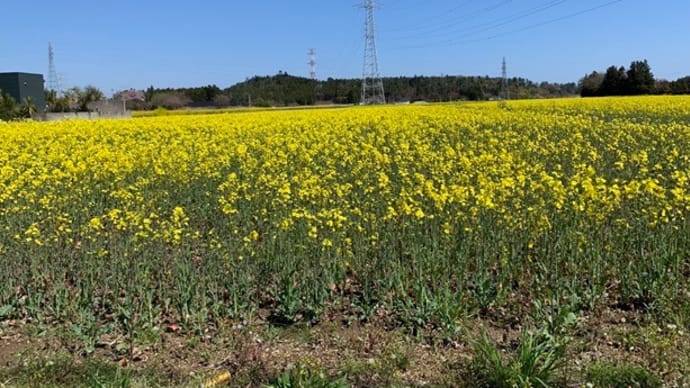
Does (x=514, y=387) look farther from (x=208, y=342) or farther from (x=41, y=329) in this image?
(x=41, y=329)

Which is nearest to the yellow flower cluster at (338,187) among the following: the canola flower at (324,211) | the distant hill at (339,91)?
the canola flower at (324,211)

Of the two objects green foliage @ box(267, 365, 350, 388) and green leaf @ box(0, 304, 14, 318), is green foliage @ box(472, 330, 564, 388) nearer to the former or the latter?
green foliage @ box(267, 365, 350, 388)

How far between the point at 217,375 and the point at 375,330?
4.56 feet

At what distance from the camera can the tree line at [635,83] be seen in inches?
2496

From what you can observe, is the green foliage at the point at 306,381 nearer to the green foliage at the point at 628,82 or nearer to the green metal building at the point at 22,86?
the green foliage at the point at 628,82

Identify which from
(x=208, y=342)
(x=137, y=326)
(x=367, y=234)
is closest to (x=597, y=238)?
(x=367, y=234)

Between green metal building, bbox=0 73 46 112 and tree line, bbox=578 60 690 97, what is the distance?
65441 mm

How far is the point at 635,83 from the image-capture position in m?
64.8

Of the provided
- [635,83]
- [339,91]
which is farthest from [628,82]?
[339,91]

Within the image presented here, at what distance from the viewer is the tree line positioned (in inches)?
Result: 2496

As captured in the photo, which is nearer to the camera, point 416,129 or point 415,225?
point 415,225

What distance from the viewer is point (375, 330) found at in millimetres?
5031

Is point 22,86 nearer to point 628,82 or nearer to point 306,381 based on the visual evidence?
point 628,82

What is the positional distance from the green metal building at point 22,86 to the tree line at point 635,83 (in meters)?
65.4
